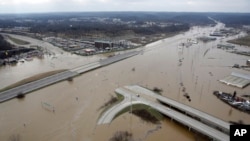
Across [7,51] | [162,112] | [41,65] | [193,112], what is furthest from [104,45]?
[193,112]

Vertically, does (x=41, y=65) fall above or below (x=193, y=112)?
above

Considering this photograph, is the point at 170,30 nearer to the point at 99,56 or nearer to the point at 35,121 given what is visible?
the point at 99,56

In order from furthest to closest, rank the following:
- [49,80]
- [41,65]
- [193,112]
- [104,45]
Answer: [104,45], [41,65], [49,80], [193,112]

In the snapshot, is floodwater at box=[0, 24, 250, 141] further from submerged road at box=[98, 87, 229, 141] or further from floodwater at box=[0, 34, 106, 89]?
floodwater at box=[0, 34, 106, 89]

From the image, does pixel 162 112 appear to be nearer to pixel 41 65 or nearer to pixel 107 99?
pixel 107 99

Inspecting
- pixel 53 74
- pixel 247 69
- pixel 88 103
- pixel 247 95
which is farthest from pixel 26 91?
pixel 247 69

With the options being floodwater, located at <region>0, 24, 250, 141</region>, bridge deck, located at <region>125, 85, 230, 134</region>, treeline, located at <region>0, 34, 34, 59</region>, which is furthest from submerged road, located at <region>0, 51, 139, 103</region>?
treeline, located at <region>0, 34, 34, 59</region>
